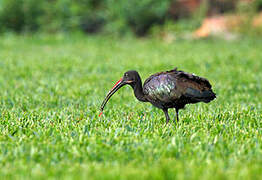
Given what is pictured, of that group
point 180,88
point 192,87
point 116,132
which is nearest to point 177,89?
point 180,88

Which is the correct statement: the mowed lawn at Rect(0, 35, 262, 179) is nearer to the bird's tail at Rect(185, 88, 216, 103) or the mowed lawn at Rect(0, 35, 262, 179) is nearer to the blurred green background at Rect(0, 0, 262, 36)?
the bird's tail at Rect(185, 88, 216, 103)

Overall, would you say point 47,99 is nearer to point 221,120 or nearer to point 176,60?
point 221,120

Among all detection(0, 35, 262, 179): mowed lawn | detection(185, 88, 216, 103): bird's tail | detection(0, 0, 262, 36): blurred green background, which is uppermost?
detection(0, 0, 262, 36): blurred green background

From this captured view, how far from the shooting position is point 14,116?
216 inches

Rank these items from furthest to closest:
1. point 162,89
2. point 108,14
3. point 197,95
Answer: point 108,14 → point 162,89 → point 197,95

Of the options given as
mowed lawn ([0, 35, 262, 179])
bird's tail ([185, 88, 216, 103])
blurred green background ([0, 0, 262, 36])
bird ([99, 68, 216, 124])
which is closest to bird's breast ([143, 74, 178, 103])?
bird ([99, 68, 216, 124])

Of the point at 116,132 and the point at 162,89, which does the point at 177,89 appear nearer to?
the point at 162,89

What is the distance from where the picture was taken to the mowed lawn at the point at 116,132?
315cm

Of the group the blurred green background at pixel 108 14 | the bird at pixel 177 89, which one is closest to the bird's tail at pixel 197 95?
the bird at pixel 177 89

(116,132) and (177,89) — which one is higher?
(177,89)

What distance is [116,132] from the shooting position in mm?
4332

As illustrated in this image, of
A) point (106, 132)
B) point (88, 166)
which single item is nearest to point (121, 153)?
point (88, 166)

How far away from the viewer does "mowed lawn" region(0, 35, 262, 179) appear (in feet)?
10.3

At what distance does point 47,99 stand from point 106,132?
133 inches
